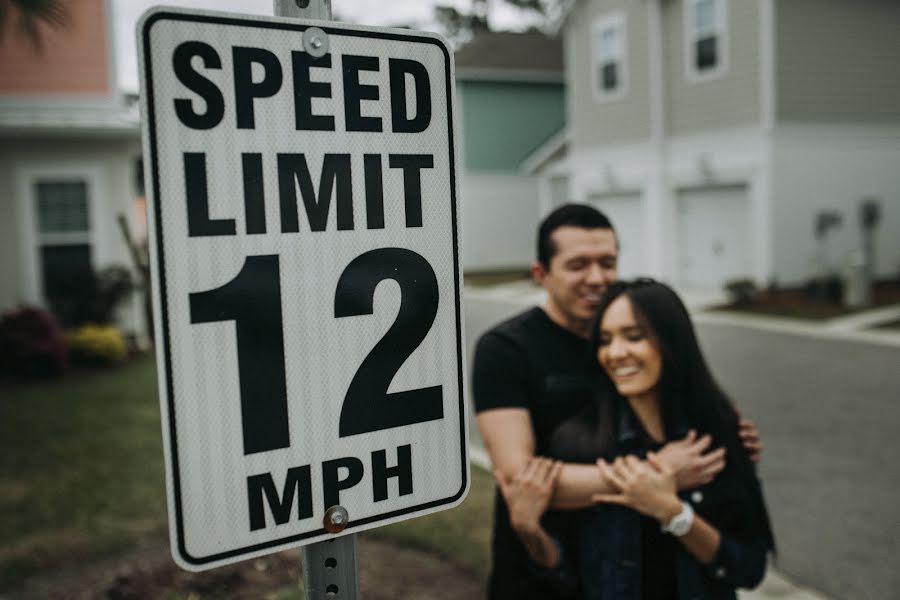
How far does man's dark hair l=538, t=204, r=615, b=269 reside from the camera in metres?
2.86

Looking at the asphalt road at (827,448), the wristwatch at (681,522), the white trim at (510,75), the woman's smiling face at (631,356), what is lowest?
the asphalt road at (827,448)

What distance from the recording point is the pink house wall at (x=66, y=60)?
41.4 ft

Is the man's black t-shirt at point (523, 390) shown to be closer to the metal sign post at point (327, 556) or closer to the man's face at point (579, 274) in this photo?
the man's face at point (579, 274)

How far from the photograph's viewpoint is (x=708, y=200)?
716 inches

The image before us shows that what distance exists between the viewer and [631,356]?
2.41 meters

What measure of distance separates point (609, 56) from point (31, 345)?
1457 cm

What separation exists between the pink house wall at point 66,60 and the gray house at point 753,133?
11272 mm

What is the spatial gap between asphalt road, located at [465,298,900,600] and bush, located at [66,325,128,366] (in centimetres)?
585

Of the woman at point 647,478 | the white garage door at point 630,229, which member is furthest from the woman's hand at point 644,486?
the white garage door at point 630,229

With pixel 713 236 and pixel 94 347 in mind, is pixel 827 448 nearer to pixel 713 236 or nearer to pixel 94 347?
pixel 94 347

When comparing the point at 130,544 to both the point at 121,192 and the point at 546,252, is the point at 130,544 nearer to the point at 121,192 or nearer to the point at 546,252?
the point at 546,252

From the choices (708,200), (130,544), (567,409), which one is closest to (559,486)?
(567,409)

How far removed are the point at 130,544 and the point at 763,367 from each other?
25.4ft

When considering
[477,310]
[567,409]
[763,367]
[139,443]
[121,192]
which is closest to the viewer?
[567,409]
